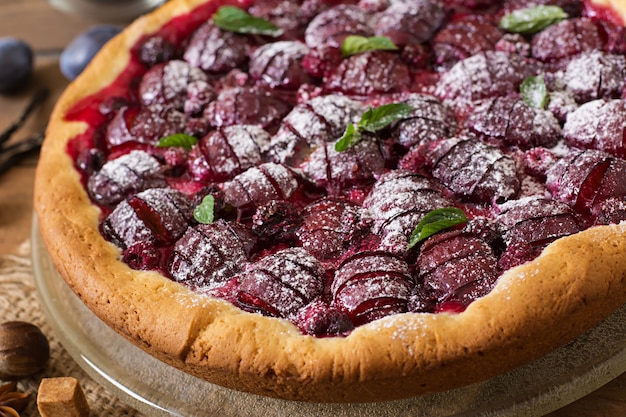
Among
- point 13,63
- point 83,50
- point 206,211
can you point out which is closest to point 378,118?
point 206,211

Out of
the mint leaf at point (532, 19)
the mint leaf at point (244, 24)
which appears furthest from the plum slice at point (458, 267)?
the mint leaf at point (244, 24)

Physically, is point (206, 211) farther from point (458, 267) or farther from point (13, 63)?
point (13, 63)

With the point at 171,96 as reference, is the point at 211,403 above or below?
below

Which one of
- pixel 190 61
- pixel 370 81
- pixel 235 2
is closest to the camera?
pixel 370 81

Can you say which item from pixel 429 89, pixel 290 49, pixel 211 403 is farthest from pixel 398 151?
pixel 211 403

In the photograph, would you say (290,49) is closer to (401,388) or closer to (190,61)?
(190,61)

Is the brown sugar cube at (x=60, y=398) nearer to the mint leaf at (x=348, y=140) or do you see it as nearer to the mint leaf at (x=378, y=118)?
the mint leaf at (x=348, y=140)
